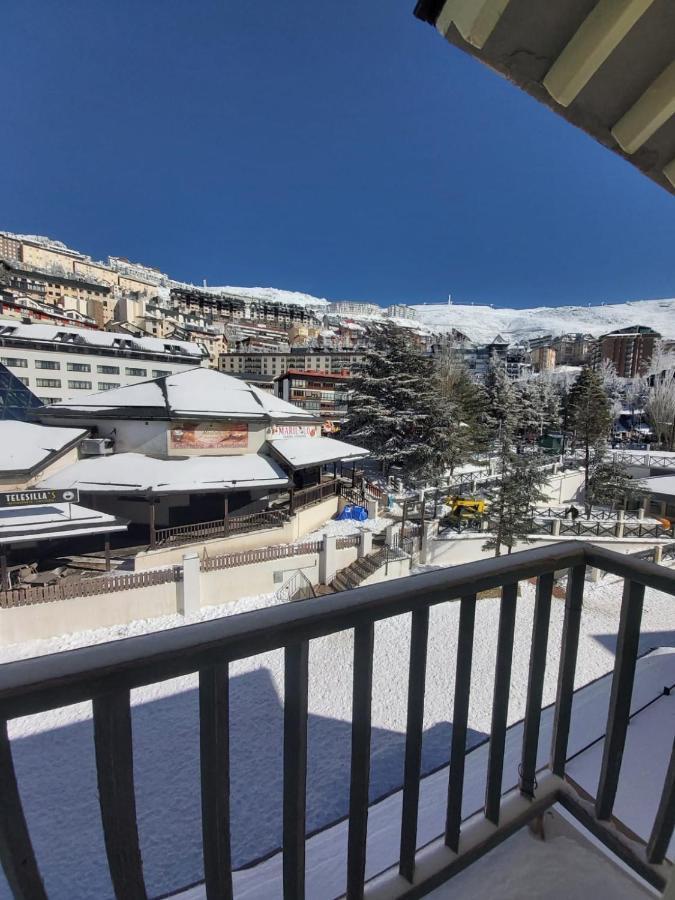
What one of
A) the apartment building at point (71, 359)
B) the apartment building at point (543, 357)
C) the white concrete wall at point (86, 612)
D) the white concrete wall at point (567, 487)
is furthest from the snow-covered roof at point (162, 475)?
the apartment building at point (543, 357)

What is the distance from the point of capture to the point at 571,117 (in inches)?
49.8

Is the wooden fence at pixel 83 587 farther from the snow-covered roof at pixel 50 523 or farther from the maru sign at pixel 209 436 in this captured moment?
the maru sign at pixel 209 436

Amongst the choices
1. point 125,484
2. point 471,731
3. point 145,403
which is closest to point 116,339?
point 145,403

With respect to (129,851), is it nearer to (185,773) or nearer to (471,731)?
(185,773)

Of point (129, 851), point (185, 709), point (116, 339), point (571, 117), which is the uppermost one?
point (116, 339)

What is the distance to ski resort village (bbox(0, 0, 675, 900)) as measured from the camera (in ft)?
3.29

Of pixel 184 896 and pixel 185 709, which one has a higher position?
pixel 184 896

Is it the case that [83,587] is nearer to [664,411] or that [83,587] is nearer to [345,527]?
[345,527]

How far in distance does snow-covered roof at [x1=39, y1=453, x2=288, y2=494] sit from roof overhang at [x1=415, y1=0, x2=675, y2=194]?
40.7 feet

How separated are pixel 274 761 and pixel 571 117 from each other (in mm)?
8305

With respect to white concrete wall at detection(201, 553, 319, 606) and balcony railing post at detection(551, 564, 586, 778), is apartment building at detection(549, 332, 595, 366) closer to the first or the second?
white concrete wall at detection(201, 553, 319, 606)

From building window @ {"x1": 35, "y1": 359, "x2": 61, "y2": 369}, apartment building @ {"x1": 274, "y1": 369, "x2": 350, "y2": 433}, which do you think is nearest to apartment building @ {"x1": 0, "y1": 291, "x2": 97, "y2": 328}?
building window @ {"x1": 35, "y1": 359, "x2": 61, "y2": 369}

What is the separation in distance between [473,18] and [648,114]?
22.8 inches

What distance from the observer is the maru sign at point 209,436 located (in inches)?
570
